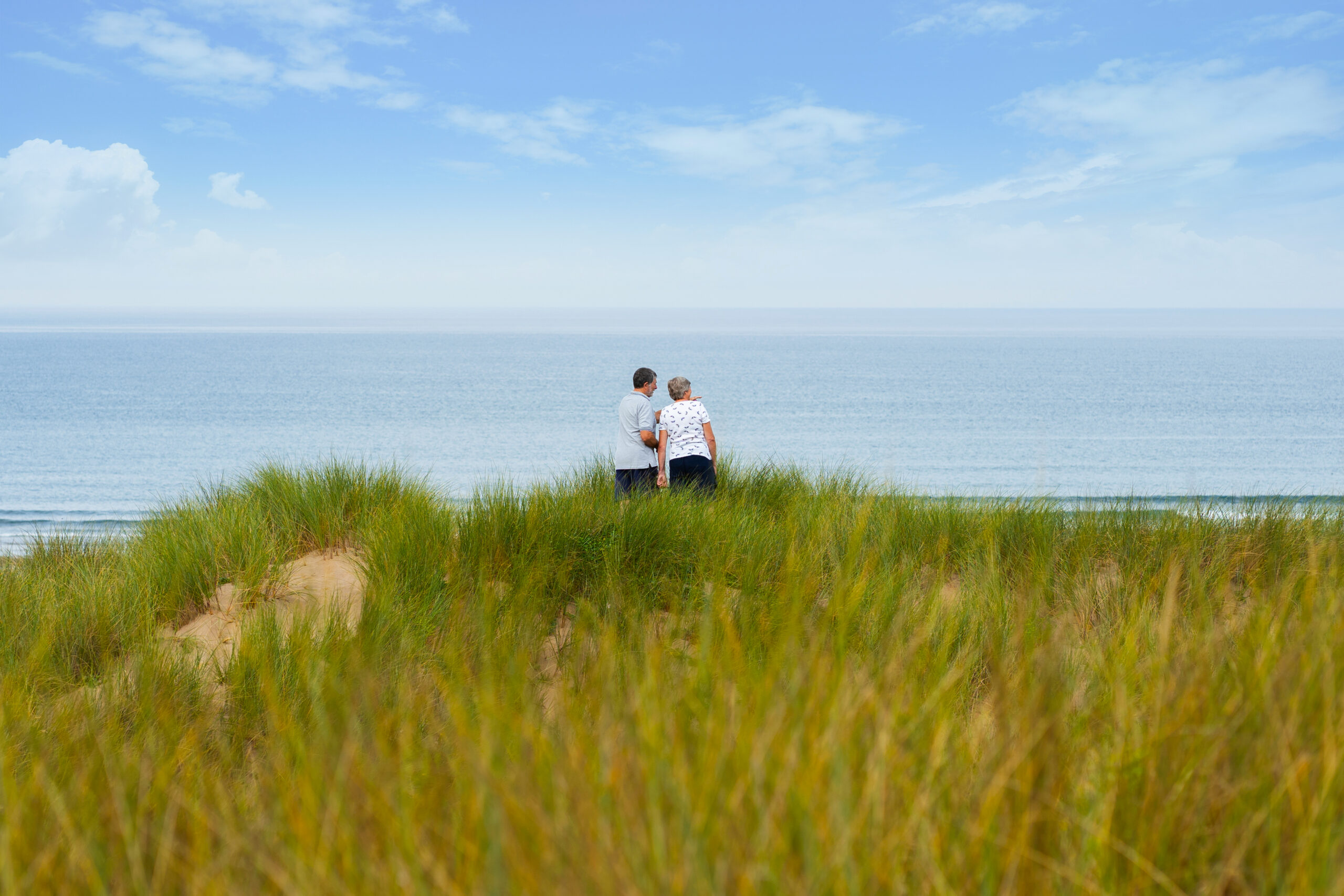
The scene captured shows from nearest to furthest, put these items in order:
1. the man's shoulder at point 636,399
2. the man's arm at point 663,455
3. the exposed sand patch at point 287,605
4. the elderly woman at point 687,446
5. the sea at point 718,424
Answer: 1. the exposed sand patch at point 287,605
2. the elderly woman at point 687,446
3. the man's arm at point 663,455
4. the man's shoulder at point 636,399
5. the sea at point 718,424

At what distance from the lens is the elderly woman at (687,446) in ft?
29.1

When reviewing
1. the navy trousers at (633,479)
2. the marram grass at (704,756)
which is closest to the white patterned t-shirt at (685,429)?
the navy trousers at (633,479)

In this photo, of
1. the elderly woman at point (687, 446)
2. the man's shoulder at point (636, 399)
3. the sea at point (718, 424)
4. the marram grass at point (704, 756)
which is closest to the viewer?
the marram grass at point (704, 756)

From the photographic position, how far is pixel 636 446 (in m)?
9.09

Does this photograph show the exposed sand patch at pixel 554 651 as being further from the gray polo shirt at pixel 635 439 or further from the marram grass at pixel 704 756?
the gray polo shirt at pixel 635 439

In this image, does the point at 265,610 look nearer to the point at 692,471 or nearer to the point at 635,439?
the point at 635,439

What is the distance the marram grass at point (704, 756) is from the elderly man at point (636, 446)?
4031 millimetres

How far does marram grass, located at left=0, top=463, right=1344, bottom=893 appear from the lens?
1.74 metres

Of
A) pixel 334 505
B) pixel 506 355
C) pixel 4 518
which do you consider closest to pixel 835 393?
pixel 4 518

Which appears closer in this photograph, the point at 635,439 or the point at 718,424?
the point at 635,439

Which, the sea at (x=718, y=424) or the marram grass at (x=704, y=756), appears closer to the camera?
the marram grass at (x=704, y=756)

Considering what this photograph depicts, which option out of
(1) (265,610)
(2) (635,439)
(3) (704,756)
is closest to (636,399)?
(2) (635,439)

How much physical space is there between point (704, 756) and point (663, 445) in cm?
750

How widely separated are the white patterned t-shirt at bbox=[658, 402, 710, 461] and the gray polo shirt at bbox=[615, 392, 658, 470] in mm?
181
